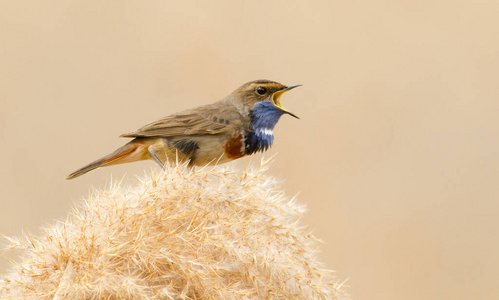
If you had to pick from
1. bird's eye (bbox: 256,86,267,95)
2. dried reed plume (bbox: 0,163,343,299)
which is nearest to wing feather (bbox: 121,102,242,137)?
bird's eye (bbox: 256,86,267,95)

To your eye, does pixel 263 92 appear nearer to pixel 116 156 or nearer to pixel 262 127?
pixel 262 127

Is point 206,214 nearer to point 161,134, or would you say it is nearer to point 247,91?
point 161,134

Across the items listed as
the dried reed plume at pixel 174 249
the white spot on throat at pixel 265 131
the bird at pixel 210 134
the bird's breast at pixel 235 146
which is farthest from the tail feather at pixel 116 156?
the dried reed plume at pixel 174 249

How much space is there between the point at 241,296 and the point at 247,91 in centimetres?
127

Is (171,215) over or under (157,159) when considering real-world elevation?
over

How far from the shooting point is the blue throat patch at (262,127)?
7.84 feet

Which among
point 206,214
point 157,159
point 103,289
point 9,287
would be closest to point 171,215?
point 206,214

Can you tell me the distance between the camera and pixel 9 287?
1.36m

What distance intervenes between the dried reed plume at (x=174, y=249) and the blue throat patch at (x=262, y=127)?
828mm

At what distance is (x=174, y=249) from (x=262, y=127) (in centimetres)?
109

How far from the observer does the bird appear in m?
2.32

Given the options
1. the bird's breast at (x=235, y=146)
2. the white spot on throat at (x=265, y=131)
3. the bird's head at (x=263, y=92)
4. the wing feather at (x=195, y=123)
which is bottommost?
the bird's breast at (x=235, y=146)

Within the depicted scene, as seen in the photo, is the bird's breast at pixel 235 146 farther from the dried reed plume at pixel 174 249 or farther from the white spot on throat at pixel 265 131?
the dried reed plume at pixel 174 249

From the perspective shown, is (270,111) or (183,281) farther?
(270,111)
